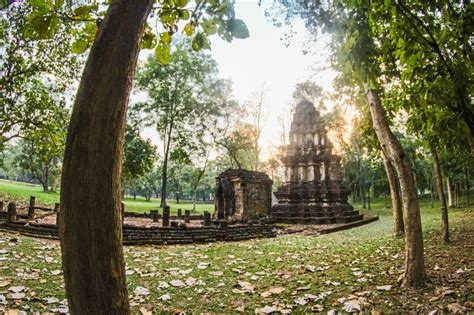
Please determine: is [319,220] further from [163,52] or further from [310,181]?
[163,52]

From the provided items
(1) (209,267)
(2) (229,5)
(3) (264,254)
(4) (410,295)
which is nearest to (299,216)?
(3) (264,254)

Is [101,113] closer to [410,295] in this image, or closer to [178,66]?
[410,295]

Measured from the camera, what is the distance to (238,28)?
2215 millimetres

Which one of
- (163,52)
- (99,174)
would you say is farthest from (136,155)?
(99,174)

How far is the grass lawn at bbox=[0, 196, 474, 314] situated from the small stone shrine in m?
13.1

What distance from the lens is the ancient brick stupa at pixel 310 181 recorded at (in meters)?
18.6

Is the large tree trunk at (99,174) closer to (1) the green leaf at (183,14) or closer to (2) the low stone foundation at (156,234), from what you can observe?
(1) the green leaf at (183,14)

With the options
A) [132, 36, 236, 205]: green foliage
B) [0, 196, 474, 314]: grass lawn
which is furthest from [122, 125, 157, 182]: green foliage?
[0, 196, 474, 314]: grass lawn

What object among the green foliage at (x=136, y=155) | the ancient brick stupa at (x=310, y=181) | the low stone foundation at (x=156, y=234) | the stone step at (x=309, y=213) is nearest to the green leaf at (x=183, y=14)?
the low stone foundation at (x=156, y=234)

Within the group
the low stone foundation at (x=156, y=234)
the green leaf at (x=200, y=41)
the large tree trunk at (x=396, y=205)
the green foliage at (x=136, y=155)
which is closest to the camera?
the green leaf at (x=200, y=41)

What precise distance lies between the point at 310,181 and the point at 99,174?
20.3m

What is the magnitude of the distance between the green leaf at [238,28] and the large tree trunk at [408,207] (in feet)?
11.4

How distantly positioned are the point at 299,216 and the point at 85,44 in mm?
17725

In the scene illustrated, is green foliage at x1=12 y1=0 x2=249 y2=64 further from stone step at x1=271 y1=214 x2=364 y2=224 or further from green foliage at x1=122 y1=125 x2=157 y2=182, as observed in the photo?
green foliage at x1=122 y1=125 x2=157 y2=182
